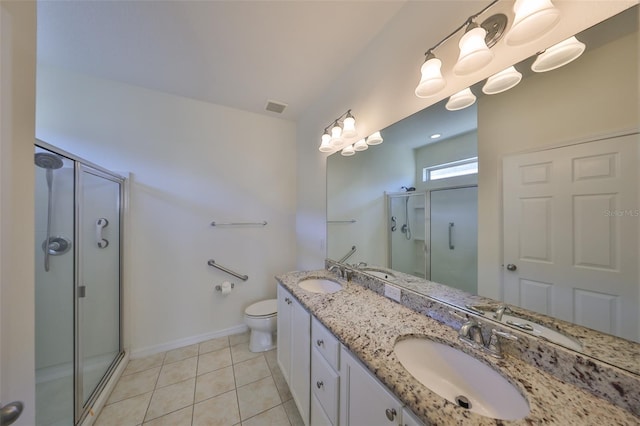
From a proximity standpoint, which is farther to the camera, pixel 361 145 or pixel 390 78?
pixel 361 145

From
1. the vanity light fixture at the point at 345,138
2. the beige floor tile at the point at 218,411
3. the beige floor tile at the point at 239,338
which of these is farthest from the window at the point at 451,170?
the beige floor tile at the point at 239,338

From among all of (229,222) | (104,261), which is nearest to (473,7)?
(229,222)

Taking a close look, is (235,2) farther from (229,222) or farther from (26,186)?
(229,222)

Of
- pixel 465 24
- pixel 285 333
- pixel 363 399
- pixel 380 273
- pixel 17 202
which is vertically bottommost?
pixel 285 333

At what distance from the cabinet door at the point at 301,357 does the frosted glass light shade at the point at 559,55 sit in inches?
→ 59.2

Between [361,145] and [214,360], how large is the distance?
2359 mm

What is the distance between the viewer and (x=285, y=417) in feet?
4.50

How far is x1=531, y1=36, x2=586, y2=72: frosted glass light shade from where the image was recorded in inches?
25.9

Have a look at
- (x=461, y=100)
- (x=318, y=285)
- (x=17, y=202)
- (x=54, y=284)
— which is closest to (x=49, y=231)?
(x=54, y=284)

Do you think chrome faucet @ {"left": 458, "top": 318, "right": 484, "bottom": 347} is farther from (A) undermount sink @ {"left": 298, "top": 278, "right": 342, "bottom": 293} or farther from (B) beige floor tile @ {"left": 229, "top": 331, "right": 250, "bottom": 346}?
(B) beige floor tile @ {"left": 229, "top": 331, "right": 250, "bottom": 346}

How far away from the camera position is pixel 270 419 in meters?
1.36

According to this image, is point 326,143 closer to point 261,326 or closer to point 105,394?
point 261,326

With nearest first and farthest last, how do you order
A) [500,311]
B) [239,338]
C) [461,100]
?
[500,311] < [461,100] < [239,338]

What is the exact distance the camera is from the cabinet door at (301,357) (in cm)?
119
